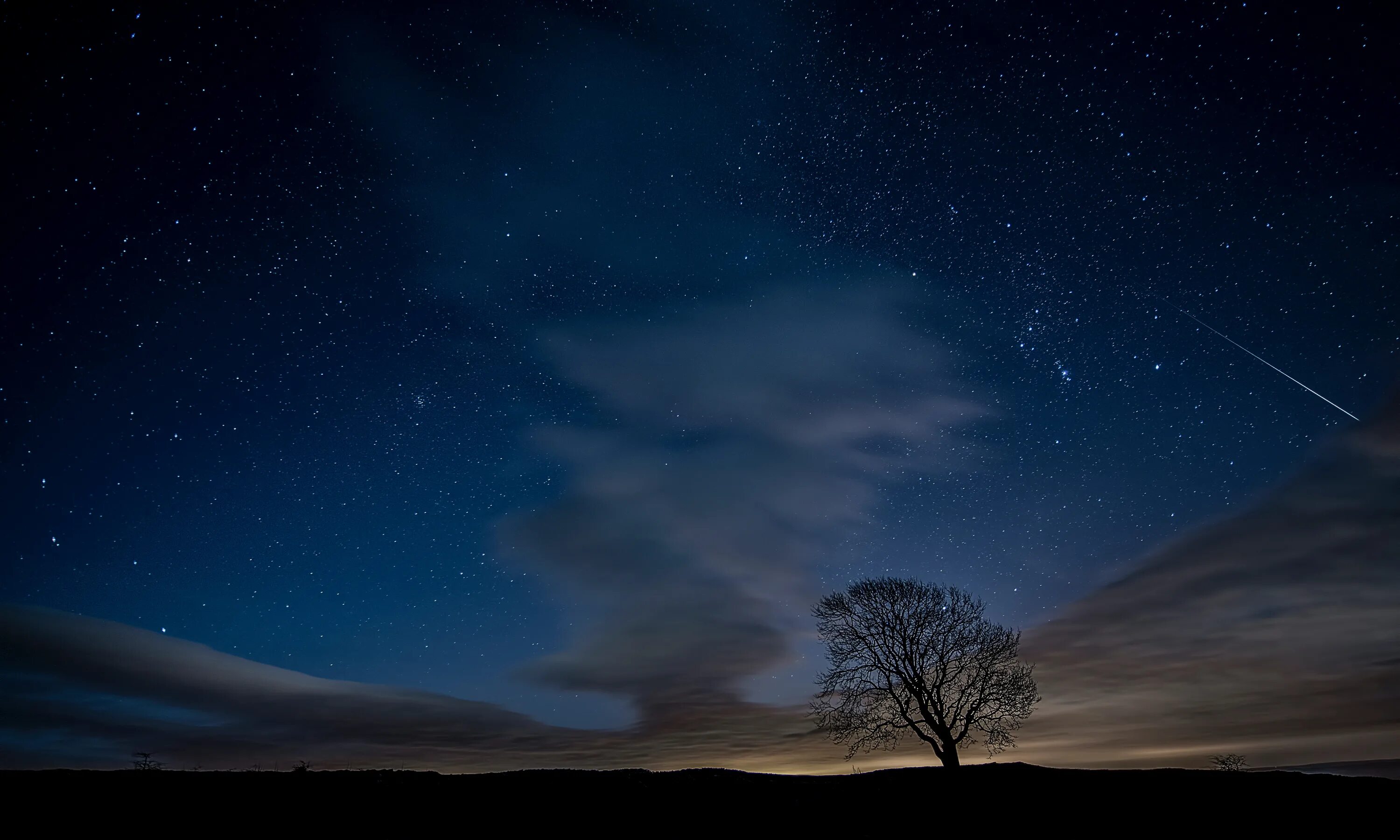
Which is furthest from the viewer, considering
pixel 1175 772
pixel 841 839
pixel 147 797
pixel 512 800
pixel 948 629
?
pixel 948 629

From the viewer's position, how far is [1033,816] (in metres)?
13.4

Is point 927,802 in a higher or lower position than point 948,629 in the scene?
lower

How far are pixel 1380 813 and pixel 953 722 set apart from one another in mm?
12605

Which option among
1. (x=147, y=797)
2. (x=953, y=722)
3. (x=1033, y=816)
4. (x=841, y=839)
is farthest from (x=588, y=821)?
(x=953, y=722)

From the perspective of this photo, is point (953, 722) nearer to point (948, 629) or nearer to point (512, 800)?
point (948, 629)

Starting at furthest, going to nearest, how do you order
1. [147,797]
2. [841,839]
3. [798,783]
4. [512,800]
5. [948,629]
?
[948,629] → [798,783] → [512,800] → [841,839] → [147,797]

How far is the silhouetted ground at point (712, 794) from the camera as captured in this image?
10.9m

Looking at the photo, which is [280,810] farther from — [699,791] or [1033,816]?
[1033,816]

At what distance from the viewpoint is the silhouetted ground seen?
1089cm

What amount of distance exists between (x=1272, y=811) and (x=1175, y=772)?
142 inches

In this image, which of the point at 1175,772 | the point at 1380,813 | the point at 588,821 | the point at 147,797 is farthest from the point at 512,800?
the point at 1380,813

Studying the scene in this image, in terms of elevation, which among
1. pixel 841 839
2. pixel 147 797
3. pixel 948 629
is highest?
pixel 948 629

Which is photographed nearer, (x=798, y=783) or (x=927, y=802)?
(x=927, y=802)

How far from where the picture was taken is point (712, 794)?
Answer: 547 inches
